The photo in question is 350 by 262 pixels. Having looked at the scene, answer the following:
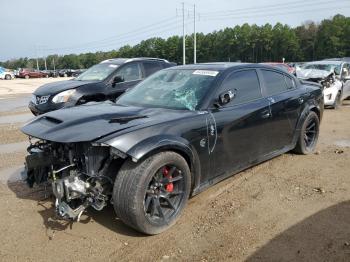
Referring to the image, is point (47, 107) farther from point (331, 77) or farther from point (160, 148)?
point (331, 77)

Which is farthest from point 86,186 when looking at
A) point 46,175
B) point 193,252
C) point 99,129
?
point 193,252

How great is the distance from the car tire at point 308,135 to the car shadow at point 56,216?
135 inches

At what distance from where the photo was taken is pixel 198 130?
418 centimetres

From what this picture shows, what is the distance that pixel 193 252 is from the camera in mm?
3502

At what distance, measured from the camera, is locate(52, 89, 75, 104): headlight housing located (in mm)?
8547

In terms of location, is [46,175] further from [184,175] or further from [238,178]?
[238,178]

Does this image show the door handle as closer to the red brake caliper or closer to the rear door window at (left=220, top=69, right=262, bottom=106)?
the rear door window at (left=220, top=69, right=262, bottom=106)

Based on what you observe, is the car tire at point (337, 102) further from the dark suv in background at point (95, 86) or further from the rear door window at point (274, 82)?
the rear door window at point (274, 82)

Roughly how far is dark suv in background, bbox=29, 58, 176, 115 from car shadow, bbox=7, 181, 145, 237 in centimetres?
375

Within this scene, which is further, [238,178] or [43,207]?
[238,178]

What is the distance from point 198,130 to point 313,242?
1.58 meters

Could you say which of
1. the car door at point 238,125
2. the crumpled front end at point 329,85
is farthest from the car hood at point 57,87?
the crumpled front end at point 329,85

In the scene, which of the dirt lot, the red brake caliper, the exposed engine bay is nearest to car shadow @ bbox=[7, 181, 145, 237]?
the dirt lot

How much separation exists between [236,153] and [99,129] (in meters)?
1.84
